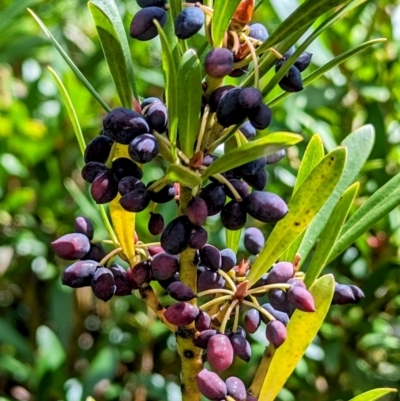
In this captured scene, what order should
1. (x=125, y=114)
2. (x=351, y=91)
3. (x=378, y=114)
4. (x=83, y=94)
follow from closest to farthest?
(x=125, y=114)
(x=378, y=114)
(x=351, y=91)
(x=83, y=94)

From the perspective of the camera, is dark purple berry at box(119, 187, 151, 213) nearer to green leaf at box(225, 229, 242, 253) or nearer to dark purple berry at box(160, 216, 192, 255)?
dark purple berry at box(160, 216, 192, 255)

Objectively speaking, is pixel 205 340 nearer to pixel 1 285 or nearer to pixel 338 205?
pixel 338 205

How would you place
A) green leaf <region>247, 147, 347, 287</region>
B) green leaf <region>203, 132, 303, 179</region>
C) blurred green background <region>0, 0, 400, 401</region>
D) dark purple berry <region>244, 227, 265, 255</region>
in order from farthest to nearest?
1. blurred green background <region>0, 0, 400, 401</region>
2. dark purple berry <region>244, 227, 265, 255</region>
3. green leaf <region>247, 147, 347, 287</region>
4. green leaf <region>203, 132, 303, 179</region>

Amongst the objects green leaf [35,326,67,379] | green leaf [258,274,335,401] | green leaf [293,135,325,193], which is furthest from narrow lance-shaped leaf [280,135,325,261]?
green leaf [35,326,67,379]

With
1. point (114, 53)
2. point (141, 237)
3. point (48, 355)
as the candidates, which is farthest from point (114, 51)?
point (48, 355)

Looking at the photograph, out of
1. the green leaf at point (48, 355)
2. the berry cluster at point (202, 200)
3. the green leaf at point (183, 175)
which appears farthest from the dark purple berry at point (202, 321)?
the green leaf at point (48, 355)

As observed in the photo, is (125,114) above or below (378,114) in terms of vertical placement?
above

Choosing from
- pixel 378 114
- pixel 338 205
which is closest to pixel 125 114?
pixel 338 205
